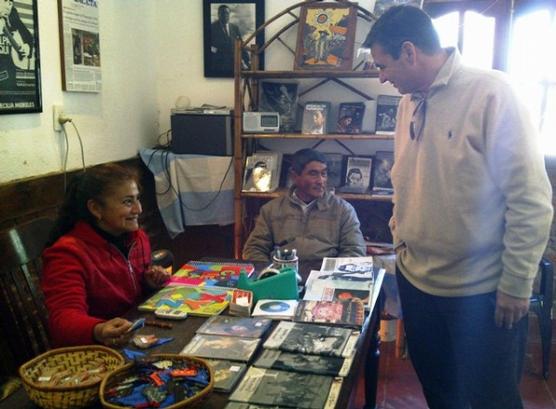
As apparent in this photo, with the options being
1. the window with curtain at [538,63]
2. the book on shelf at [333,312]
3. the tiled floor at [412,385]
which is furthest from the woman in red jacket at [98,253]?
the window with curtain at [538,63]

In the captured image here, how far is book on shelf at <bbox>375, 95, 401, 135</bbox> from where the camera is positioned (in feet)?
10.0

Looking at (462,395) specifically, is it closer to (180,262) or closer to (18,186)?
(18,186)

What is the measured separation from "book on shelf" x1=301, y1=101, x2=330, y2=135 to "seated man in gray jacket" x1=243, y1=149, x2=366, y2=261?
56 centimetres

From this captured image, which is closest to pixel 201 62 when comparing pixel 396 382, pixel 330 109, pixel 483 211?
pixel 330 109

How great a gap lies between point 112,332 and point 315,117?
6.78 feet

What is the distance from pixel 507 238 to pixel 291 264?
26.9 inches

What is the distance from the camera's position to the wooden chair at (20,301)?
5.42ft

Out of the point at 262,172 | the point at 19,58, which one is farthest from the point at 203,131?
the point at 19,58

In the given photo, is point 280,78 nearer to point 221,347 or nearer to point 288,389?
point 221,347

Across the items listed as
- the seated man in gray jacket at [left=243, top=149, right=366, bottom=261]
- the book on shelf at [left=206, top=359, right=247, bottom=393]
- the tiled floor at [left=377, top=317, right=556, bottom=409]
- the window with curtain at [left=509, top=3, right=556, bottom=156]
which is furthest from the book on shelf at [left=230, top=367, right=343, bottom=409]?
the window with curtain at [left=509, top=3, right=556, bottom=156]

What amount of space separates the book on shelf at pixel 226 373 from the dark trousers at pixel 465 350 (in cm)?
61

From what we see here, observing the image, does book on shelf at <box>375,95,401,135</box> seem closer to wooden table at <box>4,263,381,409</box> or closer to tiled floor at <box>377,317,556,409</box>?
tiled floor at <box>377,317,556,409</box>

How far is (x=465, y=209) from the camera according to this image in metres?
1.45

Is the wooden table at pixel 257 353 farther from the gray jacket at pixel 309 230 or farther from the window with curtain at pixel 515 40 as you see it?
the window with curtain at pixel 515 40
